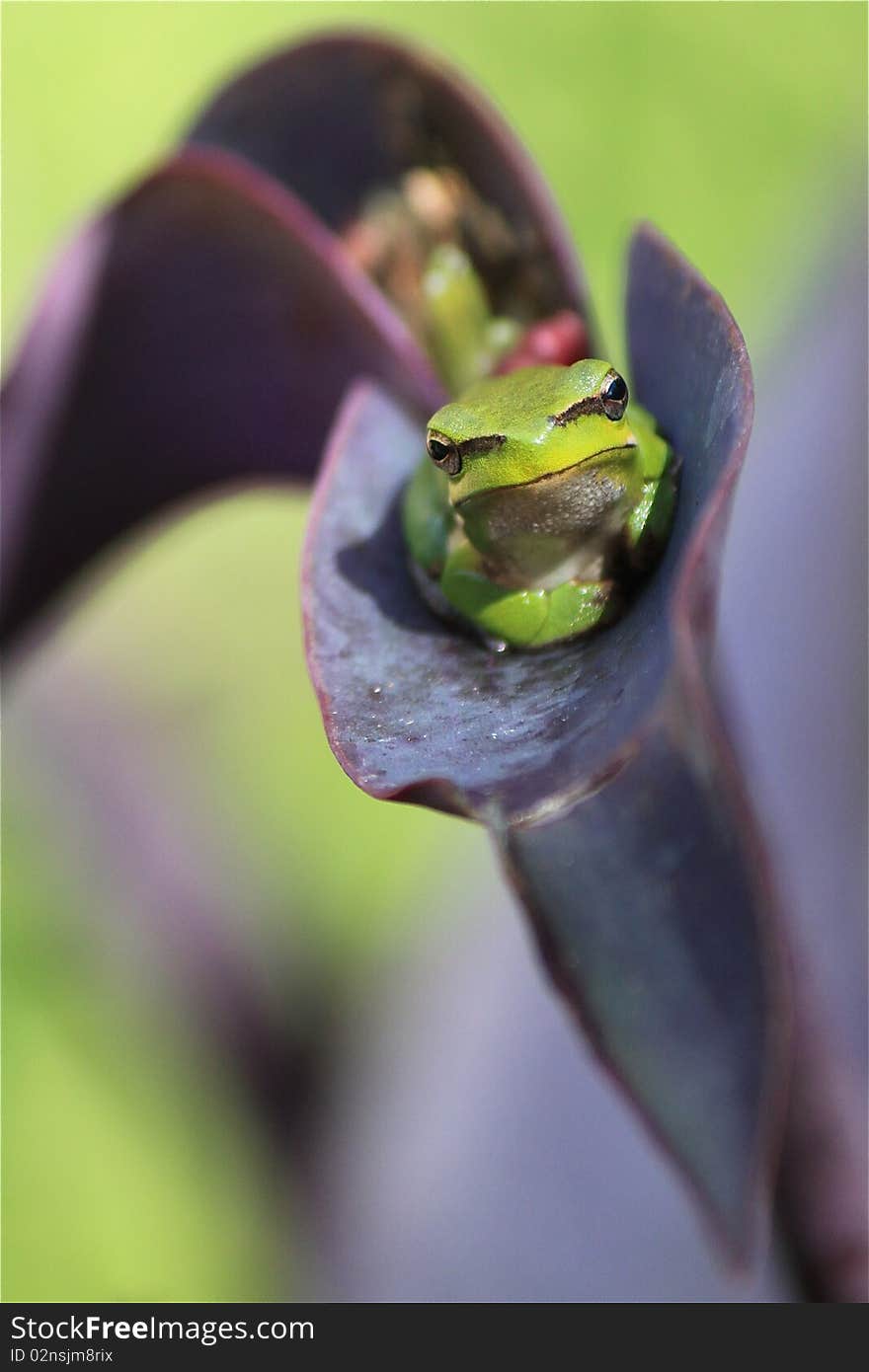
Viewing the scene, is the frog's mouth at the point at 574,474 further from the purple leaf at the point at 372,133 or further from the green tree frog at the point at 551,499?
the purple leaf at the point at 372,133

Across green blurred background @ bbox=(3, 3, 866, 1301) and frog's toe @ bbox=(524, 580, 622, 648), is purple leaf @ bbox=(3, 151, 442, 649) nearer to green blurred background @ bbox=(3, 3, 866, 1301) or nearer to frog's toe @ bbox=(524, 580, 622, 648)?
frog's toe @ bbox=(524, 580, 622, 648)

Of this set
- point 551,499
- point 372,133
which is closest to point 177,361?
point 372,133

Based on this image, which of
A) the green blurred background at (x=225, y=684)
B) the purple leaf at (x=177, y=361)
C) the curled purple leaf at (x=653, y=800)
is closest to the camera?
the curled purple leaf at (x=653, y=800)

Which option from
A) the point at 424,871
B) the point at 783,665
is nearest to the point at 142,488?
the point at 783,665

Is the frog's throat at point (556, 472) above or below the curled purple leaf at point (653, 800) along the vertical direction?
above

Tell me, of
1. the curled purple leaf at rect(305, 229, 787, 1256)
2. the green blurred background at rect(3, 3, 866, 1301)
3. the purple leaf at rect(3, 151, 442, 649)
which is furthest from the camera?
the green blurred background at rect(3, 3, 866, 1301)

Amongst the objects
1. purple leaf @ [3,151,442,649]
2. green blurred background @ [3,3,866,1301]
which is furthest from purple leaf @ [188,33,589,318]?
green blurred background @ [3,3,866,1301]

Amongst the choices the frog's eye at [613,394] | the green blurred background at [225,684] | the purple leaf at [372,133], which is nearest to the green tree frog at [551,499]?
the frog's eye at [613,394]
